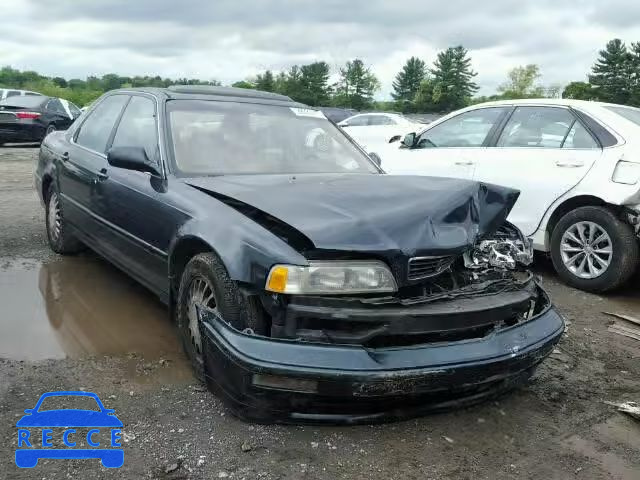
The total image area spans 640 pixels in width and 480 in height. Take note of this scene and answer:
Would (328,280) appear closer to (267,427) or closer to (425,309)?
(425,309)

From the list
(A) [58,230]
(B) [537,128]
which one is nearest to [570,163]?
(B) [537,128]

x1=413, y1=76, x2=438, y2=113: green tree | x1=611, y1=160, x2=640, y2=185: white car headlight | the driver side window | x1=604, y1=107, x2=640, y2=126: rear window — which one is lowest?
x1=611, y1=160, x2=640, y2=185: white car headlight

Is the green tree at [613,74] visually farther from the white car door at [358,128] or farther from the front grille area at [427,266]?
the front grille area at [427,266]

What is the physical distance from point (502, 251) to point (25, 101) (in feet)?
51.9

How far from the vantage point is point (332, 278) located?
101 inches

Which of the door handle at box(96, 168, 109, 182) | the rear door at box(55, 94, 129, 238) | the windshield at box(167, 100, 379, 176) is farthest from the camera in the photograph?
the rear door at box(55, 94, 129, 238)

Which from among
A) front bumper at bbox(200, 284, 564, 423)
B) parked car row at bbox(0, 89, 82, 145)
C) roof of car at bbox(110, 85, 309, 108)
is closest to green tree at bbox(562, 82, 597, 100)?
parked car row at bbox(0, 89, 82, 145)

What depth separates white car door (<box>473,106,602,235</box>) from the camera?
5207mm

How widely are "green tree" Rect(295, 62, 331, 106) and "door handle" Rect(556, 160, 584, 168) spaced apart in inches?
2471

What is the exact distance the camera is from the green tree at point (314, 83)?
67.3m

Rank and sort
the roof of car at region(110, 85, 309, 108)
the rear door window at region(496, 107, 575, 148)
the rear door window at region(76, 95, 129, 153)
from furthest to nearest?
the rear door window at region(496, 107, 575, 148) → the rear door window at region(76, 95, 129, 153) → the roof of car at region(110, 85, 309, 108)

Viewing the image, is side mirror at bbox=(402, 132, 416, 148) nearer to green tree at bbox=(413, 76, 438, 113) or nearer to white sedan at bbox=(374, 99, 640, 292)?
white sedan at bbox=(374, 99, 640, 292)

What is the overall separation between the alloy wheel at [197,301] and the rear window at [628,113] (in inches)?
166

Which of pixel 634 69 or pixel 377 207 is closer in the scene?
pixel 377 207
